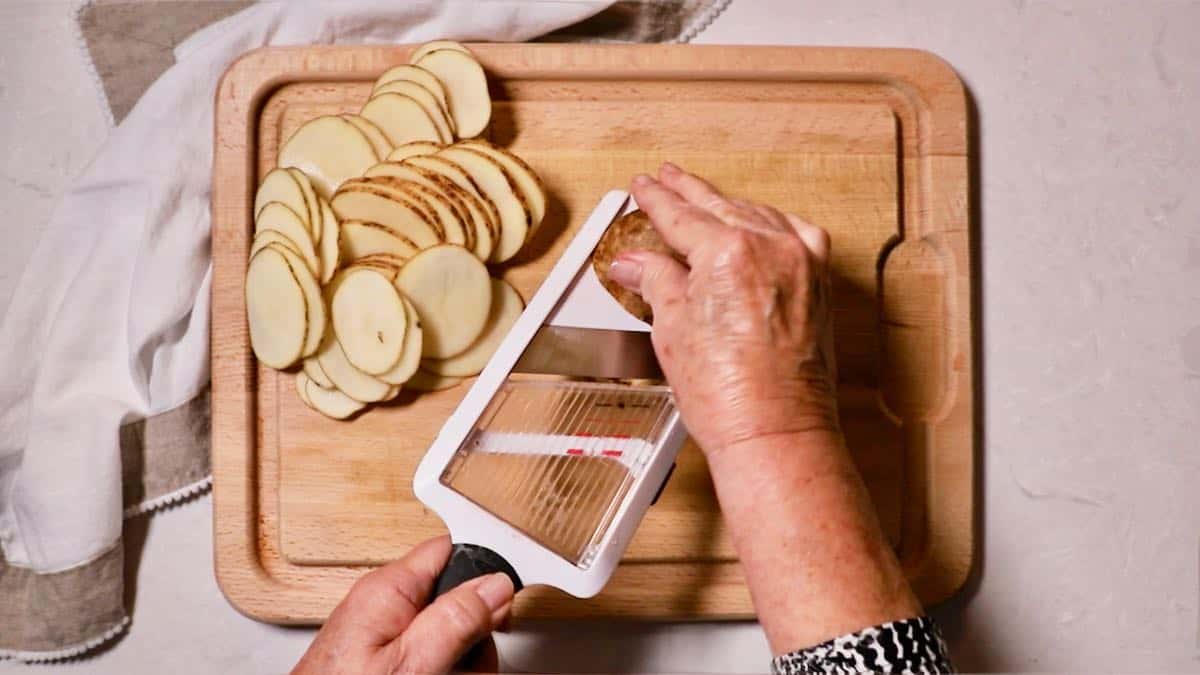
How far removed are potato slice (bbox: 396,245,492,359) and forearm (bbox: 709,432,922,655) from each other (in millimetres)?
500

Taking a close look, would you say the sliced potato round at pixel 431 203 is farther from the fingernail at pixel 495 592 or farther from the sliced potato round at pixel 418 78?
the fingernail at pixel 495 592

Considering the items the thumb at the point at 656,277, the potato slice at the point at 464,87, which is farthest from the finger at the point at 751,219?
the potato slice at the point at 464,87

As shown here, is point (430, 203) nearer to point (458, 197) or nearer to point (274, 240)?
point (458, 197)

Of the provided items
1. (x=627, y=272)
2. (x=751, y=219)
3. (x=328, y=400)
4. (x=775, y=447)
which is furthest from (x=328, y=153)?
(x=775, y=447)

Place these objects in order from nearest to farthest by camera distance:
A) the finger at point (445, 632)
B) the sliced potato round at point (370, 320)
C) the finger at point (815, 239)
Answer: the finger at point (445, 632) < the finger at point (815, 239) < the sliced potato round at point (370, 320)

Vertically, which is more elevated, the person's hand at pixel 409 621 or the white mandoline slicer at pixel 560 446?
the white mandoline slicer at pixel 560 446

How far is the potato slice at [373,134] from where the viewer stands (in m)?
1.67

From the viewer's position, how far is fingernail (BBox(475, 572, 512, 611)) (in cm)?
138

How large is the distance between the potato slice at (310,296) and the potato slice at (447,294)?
5.1 inches

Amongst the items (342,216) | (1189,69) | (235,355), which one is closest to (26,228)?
(235,355)

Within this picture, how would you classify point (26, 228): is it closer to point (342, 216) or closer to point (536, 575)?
point (342, 216)

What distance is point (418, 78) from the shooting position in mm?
1670

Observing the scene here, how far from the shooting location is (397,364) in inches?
Result: 63.5

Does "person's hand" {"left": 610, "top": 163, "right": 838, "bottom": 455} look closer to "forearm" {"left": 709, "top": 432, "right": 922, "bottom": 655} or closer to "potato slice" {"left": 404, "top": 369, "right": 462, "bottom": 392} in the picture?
"forearm" {"left": 709, "top": 432, "right": 922, "bottom": 655}
